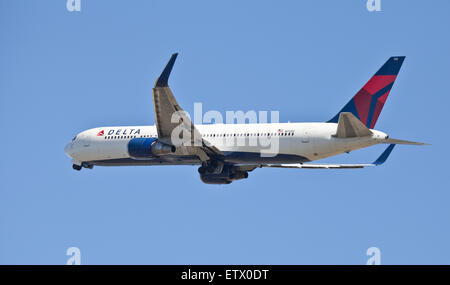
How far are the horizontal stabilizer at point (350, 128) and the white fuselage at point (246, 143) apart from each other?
1.06 ft

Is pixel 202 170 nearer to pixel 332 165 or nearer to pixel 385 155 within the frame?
pixel 332 165

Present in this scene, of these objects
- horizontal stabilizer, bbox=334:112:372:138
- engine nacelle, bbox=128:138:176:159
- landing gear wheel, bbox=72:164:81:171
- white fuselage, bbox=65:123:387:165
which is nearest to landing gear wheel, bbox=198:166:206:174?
white fuselage, bbox=65:123:387:165

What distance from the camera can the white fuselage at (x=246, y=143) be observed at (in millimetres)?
47719

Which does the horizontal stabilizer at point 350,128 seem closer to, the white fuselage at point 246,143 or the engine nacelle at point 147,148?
the white fuselage at point 246,143

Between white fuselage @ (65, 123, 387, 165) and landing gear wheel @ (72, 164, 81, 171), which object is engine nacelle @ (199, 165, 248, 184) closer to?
white fuselage @ (65, 123, 387, 165)

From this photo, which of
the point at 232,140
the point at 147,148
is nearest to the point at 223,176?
the point at 232,140

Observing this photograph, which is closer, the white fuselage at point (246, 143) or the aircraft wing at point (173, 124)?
the aircraft wing at point (173, 124)

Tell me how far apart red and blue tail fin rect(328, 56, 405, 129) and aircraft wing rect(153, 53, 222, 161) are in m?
7.24

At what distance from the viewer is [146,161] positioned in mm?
52406

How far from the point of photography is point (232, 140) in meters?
50.2

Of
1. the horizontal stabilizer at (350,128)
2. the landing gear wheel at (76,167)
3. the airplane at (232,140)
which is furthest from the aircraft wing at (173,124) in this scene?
the landing gear wheel at (76,167)
